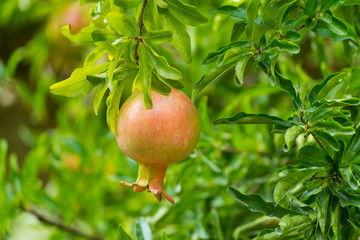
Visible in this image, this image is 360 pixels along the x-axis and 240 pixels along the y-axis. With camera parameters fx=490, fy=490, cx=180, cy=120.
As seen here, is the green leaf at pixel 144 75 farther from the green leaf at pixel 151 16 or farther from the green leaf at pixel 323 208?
the green leaf at pixel 323 208

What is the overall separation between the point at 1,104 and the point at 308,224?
1609mm

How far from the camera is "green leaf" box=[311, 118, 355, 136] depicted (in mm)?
370

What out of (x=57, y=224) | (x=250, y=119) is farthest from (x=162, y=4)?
(x=57, y=224)

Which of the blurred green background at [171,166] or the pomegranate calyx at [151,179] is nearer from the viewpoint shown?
the pomegranate calyx at [151,179]

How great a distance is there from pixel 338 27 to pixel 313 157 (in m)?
0.11

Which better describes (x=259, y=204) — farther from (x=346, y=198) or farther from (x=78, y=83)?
(x=78, y=83)

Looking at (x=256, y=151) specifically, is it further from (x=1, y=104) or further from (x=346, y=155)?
(x=1, y=104)

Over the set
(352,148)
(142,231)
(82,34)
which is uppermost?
(82,34)

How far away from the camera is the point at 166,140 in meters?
0.39

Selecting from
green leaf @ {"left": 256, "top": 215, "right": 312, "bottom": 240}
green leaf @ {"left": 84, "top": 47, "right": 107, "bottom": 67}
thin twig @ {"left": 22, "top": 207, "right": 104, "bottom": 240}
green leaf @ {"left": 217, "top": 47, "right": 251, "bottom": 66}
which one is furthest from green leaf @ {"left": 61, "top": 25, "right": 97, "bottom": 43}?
thin twig @ {"left": 22, "top": 207, "right": 104, "bottom": 240}

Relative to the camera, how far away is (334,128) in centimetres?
38

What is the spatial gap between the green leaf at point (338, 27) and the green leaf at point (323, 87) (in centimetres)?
4

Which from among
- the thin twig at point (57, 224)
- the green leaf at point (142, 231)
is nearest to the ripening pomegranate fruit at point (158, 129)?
the green leaf at point (142, 231)

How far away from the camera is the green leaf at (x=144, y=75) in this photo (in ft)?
1.25
